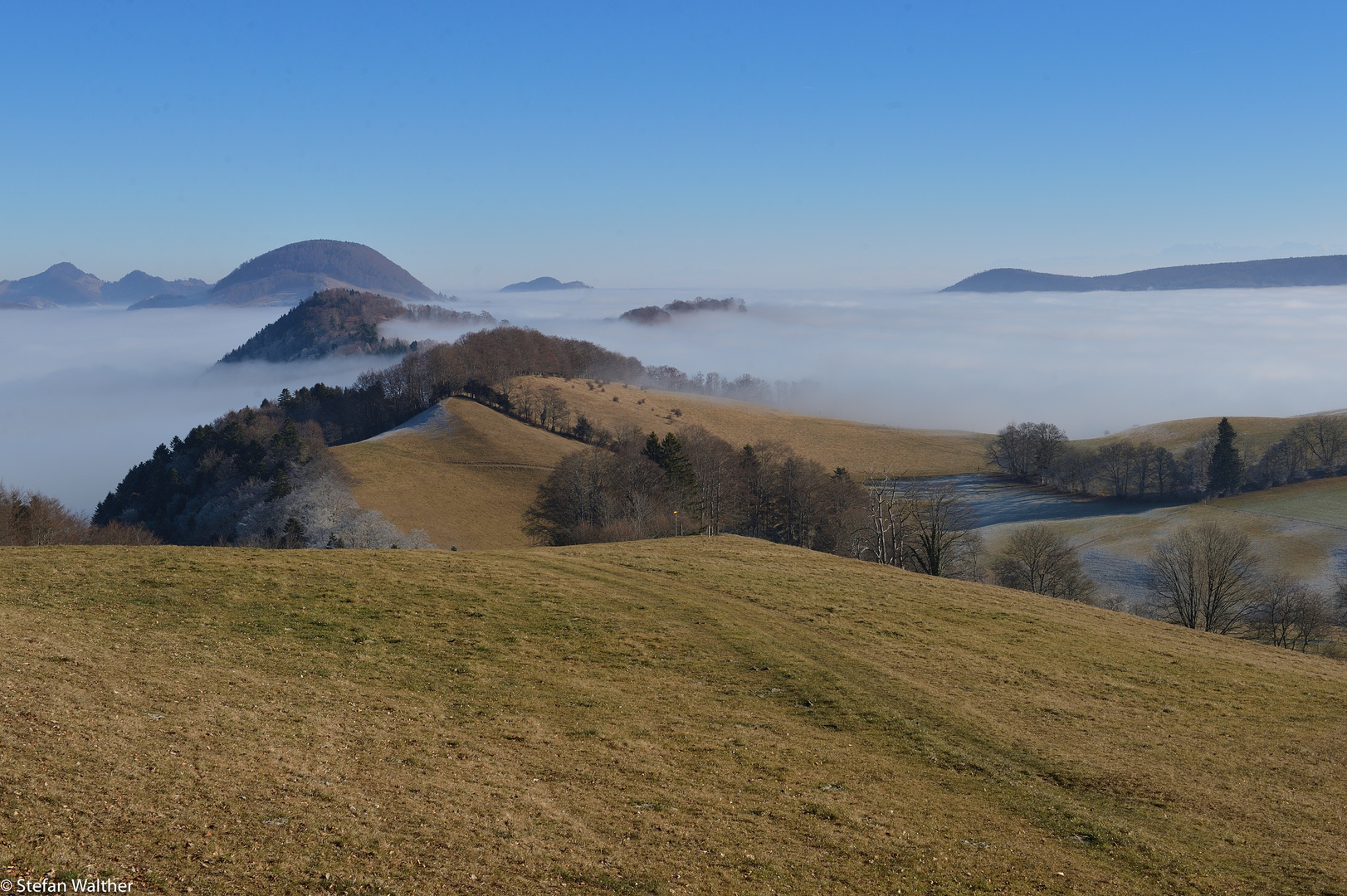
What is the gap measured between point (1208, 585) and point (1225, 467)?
209 ft

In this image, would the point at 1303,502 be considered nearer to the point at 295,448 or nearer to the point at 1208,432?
the point at 1208,432

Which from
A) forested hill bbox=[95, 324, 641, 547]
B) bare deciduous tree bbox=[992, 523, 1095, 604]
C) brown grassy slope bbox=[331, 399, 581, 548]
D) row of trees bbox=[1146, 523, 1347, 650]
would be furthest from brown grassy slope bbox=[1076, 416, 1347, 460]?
forested hill bbox=[95, 324, 641, 547]

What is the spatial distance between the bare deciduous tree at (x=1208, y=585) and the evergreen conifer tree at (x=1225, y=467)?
50.8 metres

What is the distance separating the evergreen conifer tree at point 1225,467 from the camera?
396ft

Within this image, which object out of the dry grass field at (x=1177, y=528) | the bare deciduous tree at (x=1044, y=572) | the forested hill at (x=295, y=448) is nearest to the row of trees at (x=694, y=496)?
the bare deciduous tree at (x=1044, y=572)

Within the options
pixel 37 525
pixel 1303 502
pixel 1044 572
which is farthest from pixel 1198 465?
pixel 37 525

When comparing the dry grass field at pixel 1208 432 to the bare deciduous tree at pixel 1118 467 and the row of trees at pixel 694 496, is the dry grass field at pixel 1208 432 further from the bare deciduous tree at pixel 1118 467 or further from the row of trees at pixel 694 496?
the row of trees at pixel 694 496

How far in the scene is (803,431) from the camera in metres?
172

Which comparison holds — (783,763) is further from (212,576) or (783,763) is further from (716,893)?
(212,576)

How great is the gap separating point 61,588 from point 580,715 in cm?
1734

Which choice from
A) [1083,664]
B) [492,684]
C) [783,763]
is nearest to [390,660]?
[492,684]

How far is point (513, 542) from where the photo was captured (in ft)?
322

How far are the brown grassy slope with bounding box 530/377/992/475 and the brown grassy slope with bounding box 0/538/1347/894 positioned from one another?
114286 mm

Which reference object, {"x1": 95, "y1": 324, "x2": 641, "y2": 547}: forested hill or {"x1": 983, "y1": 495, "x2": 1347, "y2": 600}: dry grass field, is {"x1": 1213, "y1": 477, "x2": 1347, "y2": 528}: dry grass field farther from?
{"x1": 95, "y1": 324, "x2": 641, "y2": 547}: forested hill
